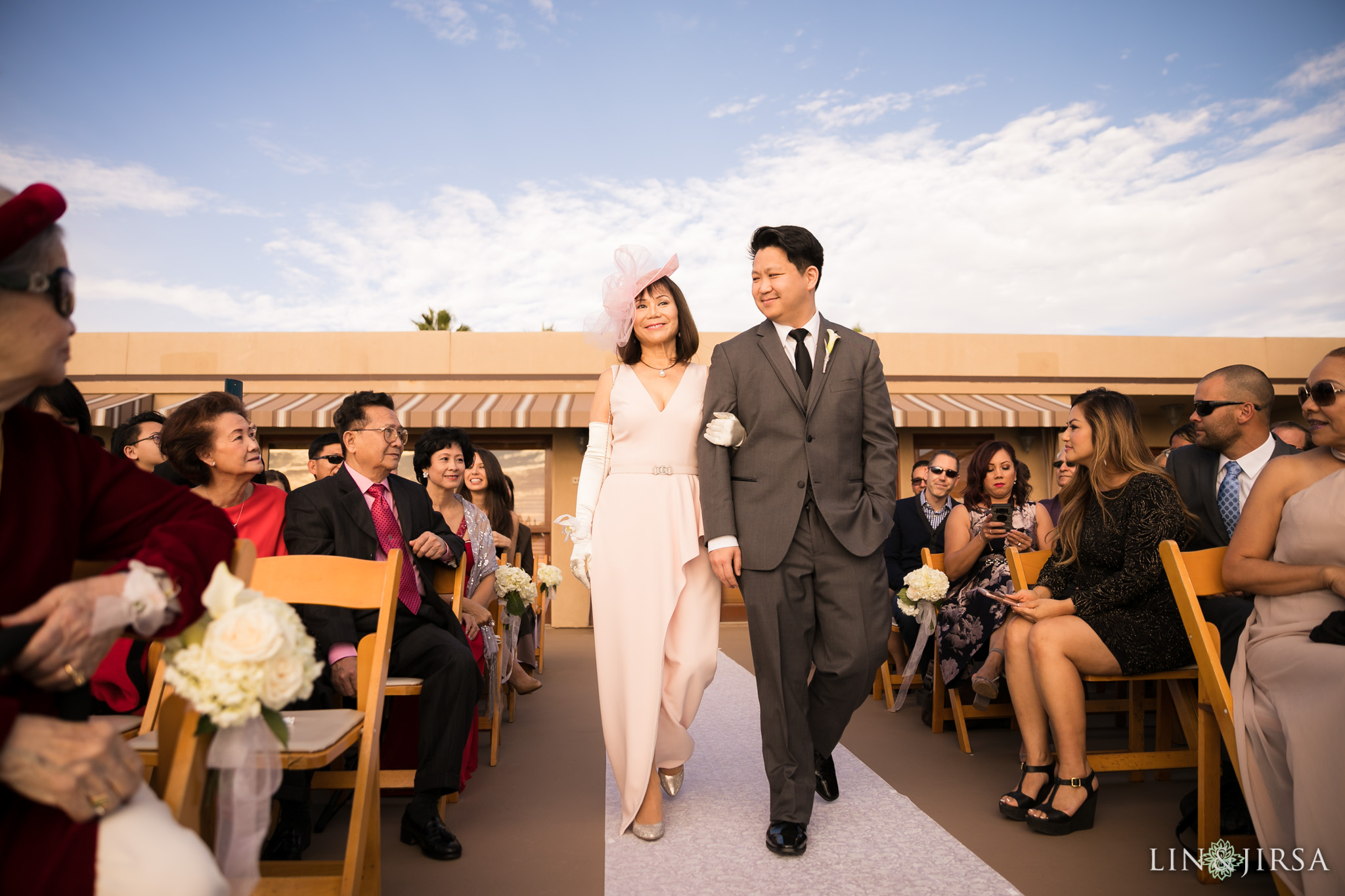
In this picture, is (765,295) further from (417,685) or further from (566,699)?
(566,699)

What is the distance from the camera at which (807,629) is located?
3.32 metres

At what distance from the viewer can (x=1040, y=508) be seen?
498cm

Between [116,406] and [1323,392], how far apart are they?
12817 millimetres

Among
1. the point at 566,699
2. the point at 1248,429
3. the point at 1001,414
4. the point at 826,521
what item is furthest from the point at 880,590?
the point at 1001,414

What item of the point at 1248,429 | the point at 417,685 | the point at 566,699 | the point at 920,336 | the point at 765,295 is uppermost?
the point at 920,336

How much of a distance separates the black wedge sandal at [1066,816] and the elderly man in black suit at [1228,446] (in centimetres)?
145

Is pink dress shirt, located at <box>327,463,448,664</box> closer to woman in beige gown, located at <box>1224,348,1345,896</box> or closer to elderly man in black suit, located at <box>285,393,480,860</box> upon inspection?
elderly man in black suit, located at <box>285,393,480,860</box>

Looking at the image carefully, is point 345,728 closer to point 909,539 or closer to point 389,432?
point 389,432

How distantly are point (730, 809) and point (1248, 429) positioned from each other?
3098 millimetres

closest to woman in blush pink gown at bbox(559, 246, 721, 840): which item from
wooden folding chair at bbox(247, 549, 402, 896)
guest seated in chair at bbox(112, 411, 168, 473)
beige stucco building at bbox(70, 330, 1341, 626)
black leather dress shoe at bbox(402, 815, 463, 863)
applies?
black leather dress shoe at bbox(402, 815, 463, 863)

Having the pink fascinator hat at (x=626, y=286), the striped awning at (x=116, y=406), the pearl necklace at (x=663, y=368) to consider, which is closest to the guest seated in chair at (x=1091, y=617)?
the pearl necklace at (x=663, y=368)

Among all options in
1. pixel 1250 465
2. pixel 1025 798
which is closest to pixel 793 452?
pixel 1025 798

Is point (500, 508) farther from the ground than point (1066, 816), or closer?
farther from the ground

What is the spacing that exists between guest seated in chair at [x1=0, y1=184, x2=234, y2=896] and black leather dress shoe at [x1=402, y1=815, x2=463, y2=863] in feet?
6.09
